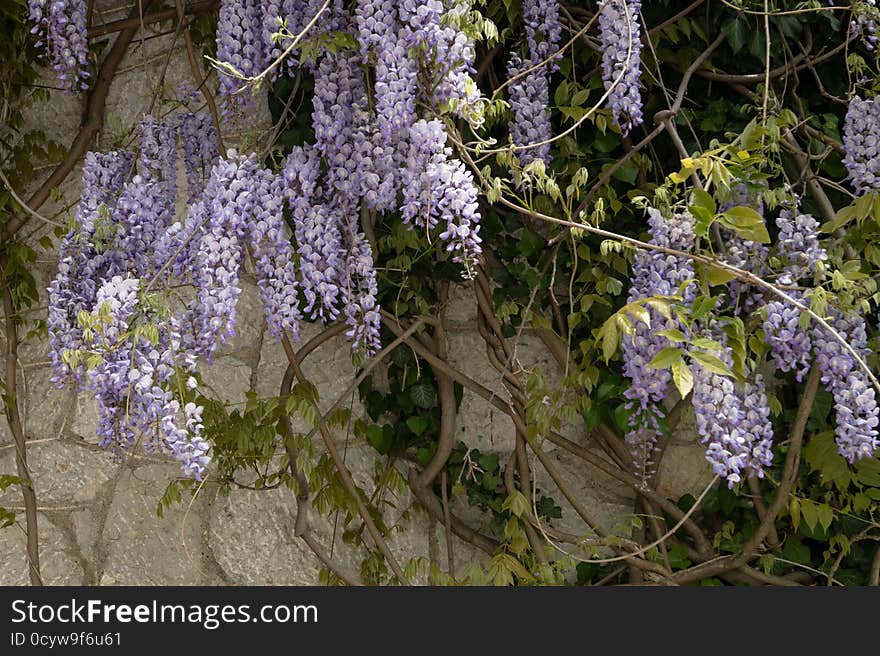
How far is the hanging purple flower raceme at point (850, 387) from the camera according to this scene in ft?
5.34

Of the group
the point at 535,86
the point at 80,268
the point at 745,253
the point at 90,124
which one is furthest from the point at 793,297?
the point at 90,124

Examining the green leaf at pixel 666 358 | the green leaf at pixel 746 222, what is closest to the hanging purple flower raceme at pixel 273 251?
the green leaf at pixel 666 358

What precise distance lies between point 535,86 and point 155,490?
128 cm

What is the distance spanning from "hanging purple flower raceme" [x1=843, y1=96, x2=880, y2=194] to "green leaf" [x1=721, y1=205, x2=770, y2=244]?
0.50 metres

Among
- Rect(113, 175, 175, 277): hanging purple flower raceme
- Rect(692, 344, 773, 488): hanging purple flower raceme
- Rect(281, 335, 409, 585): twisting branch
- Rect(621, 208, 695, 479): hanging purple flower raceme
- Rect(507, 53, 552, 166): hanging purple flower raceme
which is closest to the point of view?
Rect(692, 344, 773, 488): hanging purple flower raceme

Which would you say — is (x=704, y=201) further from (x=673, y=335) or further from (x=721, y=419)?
(x=721, y=419)

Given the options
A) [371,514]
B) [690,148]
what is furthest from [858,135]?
[371,514]

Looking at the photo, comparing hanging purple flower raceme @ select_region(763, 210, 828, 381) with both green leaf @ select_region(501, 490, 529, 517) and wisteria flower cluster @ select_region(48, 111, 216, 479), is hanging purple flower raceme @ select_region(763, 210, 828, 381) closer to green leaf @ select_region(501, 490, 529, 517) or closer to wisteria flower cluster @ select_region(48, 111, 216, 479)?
green leaf @ select_region(501, 490, 529, 517)

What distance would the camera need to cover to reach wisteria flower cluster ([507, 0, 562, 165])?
1.94m

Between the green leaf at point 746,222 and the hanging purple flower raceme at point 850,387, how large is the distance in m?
0.32

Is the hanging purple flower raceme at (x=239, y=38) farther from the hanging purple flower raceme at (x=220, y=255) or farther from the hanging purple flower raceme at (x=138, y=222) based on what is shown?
the hanging purple flower raceme at (x=138, y=222)

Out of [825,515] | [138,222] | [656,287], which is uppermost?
[138,222]

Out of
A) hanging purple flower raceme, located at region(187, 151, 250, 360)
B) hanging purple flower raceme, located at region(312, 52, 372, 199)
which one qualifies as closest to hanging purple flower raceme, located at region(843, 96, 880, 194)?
hanging purple flower raceme, located at region(312, 52, 372, 199)

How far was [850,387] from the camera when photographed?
65.3 inches
